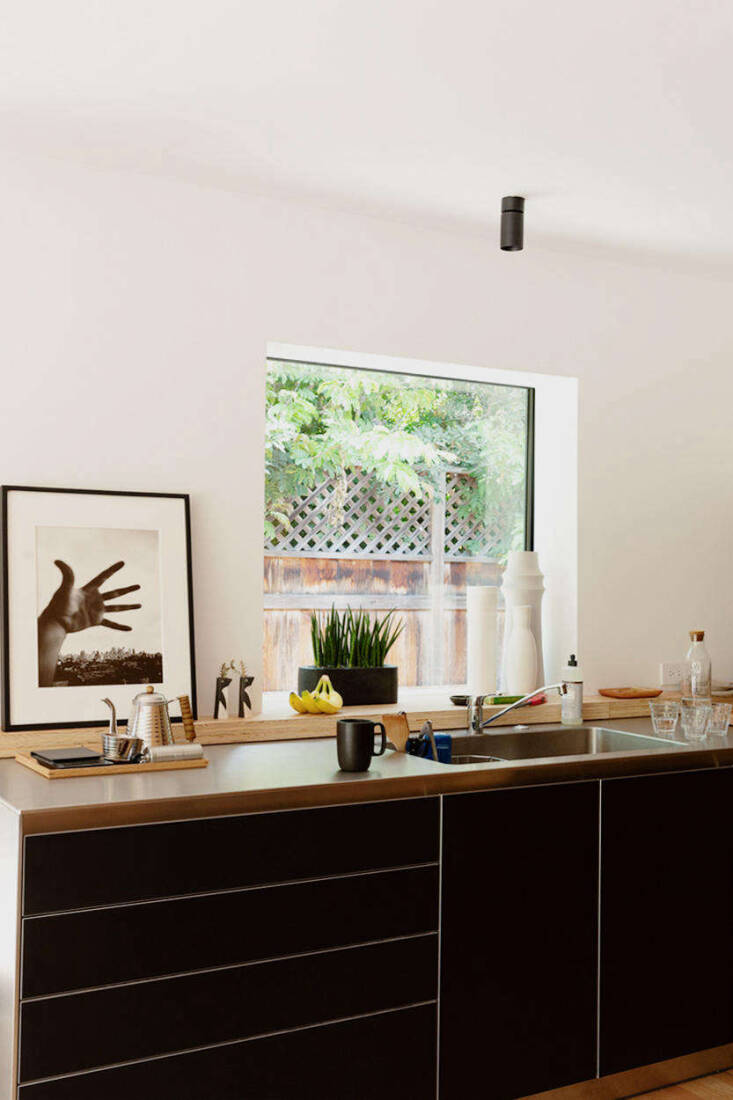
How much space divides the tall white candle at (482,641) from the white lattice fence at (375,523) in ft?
0.93

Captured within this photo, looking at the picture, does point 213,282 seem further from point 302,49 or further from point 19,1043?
point 19,1043

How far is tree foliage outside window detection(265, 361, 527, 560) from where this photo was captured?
3439 millimetres

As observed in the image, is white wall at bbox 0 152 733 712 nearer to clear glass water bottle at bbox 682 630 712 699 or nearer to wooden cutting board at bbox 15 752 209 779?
clear glass water bottle at bbox 682 630 712 699

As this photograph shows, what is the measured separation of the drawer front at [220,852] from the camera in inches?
78.1

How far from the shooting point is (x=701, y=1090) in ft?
8.98

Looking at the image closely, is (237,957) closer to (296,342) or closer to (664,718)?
(664,718)

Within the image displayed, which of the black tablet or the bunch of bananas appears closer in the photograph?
the black tablet

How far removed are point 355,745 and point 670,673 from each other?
1.74 metres

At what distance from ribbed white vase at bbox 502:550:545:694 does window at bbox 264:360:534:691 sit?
17 centimetres

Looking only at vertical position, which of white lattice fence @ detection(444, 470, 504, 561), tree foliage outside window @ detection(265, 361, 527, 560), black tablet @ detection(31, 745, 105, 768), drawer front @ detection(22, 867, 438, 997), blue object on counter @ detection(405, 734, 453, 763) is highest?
tree foliage outside window @ detection(265, 361, 527, 560)

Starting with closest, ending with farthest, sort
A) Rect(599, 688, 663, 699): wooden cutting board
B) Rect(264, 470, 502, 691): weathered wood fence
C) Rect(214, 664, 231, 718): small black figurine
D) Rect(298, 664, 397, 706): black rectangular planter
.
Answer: Rect(214, 664, 231, 718): small black figurine < Rect(298, 664, 397, 706): black rectangular planter < Rect(264, 470, 502, 691): weathered wood fence < Rect(599, 688, 663, 699): wooden cutting board

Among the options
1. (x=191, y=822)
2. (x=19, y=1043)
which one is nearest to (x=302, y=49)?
(x=191, y=822)

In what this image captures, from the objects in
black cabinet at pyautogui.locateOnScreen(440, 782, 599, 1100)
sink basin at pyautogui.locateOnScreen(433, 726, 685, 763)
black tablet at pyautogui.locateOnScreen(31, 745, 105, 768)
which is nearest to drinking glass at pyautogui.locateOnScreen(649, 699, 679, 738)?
sink basin at pyautogui.locateOnScreen(433, 726, 685, 763)

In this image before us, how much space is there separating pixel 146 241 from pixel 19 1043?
6.63ft
